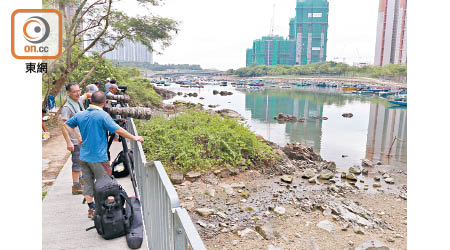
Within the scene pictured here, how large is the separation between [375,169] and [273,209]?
738 cm

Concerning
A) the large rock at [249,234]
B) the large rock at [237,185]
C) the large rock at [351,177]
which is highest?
the large rock at [237,185]

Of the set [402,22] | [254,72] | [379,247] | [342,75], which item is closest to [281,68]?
[254,72]

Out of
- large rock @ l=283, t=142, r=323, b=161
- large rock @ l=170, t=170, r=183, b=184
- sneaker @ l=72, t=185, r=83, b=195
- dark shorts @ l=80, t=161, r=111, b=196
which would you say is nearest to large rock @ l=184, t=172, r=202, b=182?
large rock @ l=170, t=170, r=183, b=184

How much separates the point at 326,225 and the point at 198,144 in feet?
12.7

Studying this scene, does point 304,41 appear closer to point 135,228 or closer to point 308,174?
point 308,174

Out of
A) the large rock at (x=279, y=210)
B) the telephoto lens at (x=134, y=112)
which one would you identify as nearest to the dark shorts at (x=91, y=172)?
the telephoto lens at (x=134, y=112)

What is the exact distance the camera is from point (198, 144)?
885cm

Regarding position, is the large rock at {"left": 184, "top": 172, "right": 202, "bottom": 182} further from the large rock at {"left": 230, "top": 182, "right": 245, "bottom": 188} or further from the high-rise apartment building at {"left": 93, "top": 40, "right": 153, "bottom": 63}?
the high-rise apartment building at {"left": 93, "top": 40, "right": 153, "bottom": 63}

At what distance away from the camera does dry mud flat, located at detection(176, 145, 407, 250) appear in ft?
19.3

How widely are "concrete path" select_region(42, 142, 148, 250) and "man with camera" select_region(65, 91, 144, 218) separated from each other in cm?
55

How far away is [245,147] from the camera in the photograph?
9500 millimetres

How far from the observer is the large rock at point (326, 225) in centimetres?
641

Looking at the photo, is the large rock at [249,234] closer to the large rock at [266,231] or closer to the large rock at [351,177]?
the large rock at [266,231]

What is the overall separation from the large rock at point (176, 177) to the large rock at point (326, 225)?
328 cm
